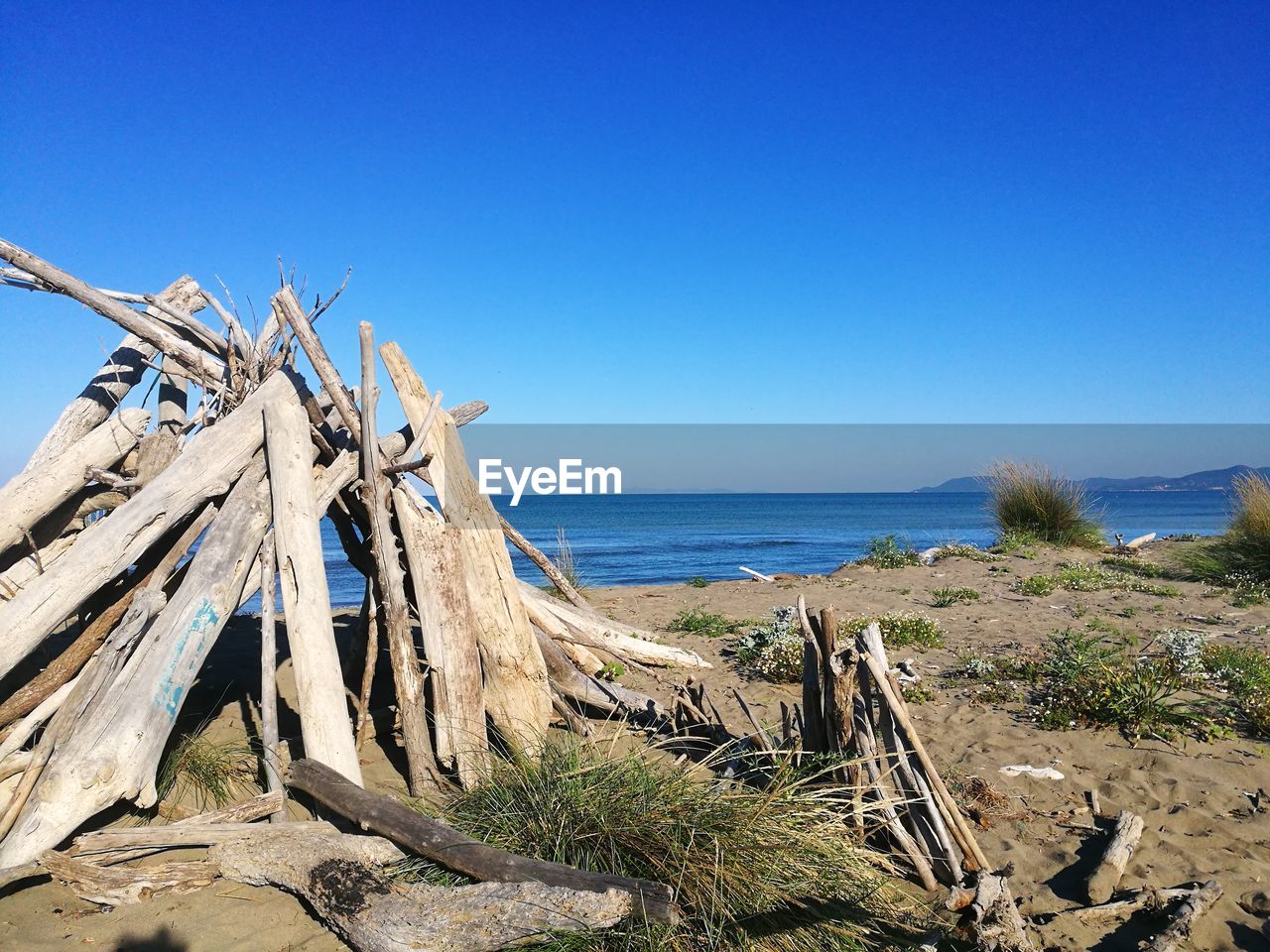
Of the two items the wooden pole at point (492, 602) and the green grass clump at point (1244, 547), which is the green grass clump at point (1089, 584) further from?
the wooden pole at point (492, 602)

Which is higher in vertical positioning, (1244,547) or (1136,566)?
(1244,547)

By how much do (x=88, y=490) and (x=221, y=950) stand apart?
3.66m

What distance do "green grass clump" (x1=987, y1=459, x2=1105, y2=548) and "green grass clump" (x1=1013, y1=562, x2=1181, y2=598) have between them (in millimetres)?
4158

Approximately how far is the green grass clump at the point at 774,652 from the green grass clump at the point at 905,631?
2.13 ft

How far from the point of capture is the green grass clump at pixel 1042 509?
664 inches

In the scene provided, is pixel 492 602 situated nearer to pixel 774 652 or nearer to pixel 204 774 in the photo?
pixel 204 774

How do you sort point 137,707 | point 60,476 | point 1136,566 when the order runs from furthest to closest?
point 1136,566 → point 60,476 → point 137,707

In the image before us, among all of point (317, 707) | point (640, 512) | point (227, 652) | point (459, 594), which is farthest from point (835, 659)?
point (640, 512)

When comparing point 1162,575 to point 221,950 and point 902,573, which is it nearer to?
point 902,573

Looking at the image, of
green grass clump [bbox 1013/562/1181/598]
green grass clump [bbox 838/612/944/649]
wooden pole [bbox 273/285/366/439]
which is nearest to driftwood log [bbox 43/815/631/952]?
wooden pole [bbox 273/285/366/439]

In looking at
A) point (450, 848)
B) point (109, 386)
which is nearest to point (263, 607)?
point (450, 848)

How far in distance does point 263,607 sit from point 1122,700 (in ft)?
19.4

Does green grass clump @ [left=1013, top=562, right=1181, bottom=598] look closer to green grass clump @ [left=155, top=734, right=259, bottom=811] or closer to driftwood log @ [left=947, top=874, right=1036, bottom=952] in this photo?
driftwood log @ [left=947, top=874, right=1036, bottom=952]

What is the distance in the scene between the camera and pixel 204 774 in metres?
4.76
